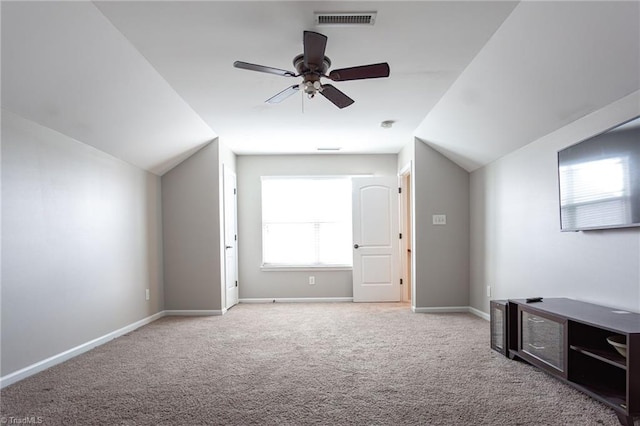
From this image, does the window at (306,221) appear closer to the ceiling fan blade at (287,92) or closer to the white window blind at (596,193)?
the ceiling fan blade at (287,92)

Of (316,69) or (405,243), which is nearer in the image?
(316,69)

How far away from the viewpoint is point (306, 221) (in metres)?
6.59

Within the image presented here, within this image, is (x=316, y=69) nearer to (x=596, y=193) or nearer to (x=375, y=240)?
(x=596, y=193)

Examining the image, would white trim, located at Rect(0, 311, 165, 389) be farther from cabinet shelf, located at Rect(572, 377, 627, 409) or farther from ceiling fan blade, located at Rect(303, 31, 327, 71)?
cabinet shelf, located at Rect(572, 377, 627, 409)

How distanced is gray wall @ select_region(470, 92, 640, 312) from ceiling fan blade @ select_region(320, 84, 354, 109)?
1813 mm

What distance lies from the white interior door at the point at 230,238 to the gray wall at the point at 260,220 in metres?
0.19

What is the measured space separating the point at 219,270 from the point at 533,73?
423cm

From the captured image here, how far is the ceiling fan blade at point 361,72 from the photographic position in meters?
2.68

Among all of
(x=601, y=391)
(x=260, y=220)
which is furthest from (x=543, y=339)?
(x=260, y=220)

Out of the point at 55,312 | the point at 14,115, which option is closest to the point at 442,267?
the point at 55,312

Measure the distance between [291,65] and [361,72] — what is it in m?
0.78

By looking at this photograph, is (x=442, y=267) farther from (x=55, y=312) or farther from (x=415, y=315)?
(x=55, y=312)

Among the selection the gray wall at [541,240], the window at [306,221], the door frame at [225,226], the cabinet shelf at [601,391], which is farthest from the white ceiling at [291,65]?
the window at [306,221]

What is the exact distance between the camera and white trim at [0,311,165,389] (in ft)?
9.38
